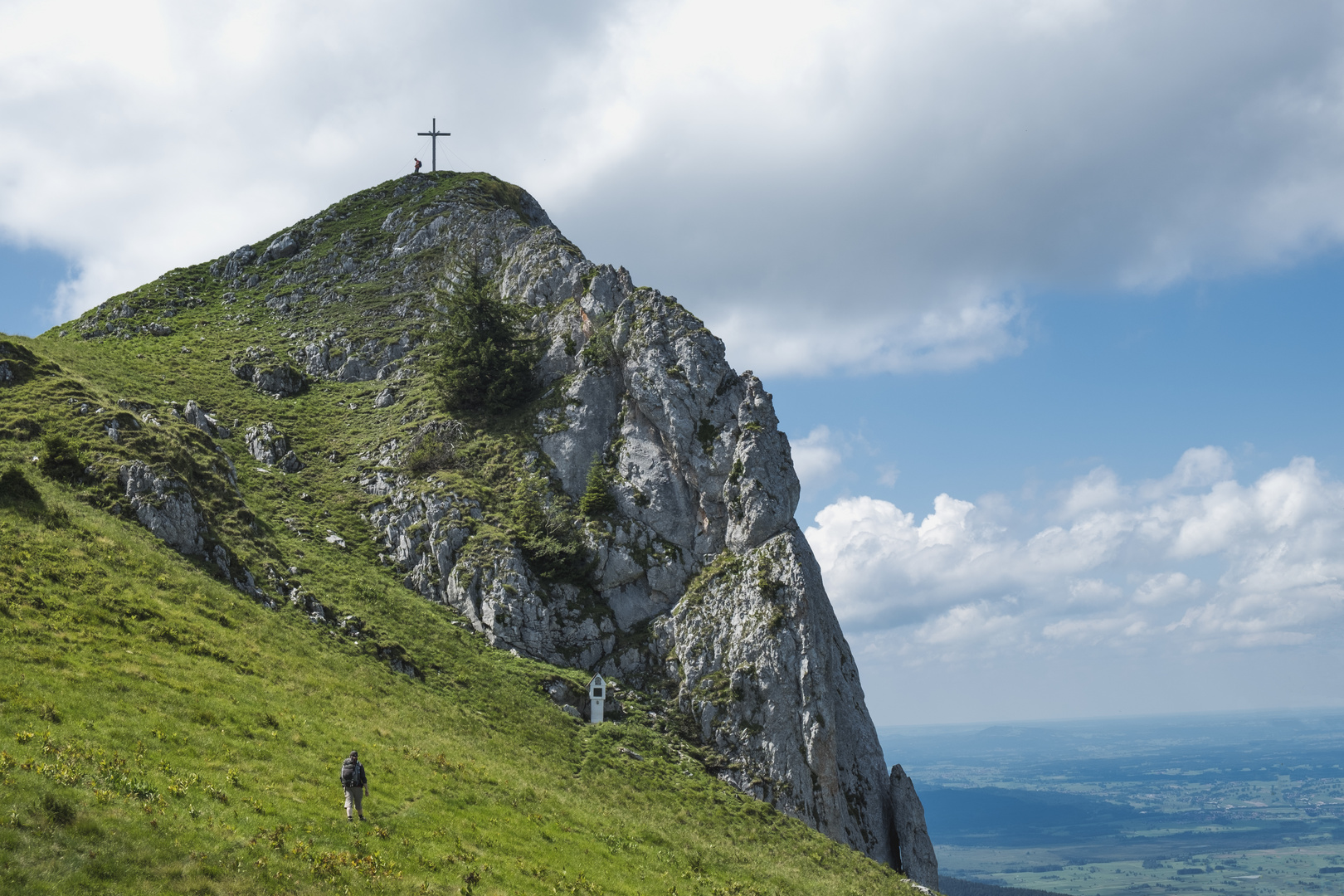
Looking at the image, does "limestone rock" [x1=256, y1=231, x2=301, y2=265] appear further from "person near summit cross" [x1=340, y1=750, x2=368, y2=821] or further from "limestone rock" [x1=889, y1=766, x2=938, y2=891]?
"limestone rock" [x1=889, y1=766, x2=938, y2=891]

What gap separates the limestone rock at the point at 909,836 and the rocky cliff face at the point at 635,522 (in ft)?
0.50

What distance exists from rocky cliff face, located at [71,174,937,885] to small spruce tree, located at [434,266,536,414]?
2326 mm

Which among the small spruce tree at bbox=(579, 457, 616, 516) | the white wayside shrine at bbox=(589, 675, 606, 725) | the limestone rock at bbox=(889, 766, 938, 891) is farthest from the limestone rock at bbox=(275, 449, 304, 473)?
the limestone rock at bbox=(889, 766, 938, 891)

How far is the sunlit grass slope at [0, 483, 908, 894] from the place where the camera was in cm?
1789

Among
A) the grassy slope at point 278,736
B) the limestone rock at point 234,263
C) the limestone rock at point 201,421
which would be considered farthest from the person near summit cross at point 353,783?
the limestone rock at point 234,263

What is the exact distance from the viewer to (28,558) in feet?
104

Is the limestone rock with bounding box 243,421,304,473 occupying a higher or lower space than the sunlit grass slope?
higher

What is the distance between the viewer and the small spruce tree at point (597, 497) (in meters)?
60.4

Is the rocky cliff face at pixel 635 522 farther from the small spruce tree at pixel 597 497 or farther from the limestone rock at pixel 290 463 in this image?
the small spruce tree at pixel 597 497

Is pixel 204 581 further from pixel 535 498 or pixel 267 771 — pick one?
pixel 535 498

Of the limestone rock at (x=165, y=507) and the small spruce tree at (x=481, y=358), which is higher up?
→ the small spruce tree at (x=481, y=358)

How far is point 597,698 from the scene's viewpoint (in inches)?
1949

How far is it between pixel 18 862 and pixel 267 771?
29.3ft

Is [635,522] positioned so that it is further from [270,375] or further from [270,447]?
[270,375]
